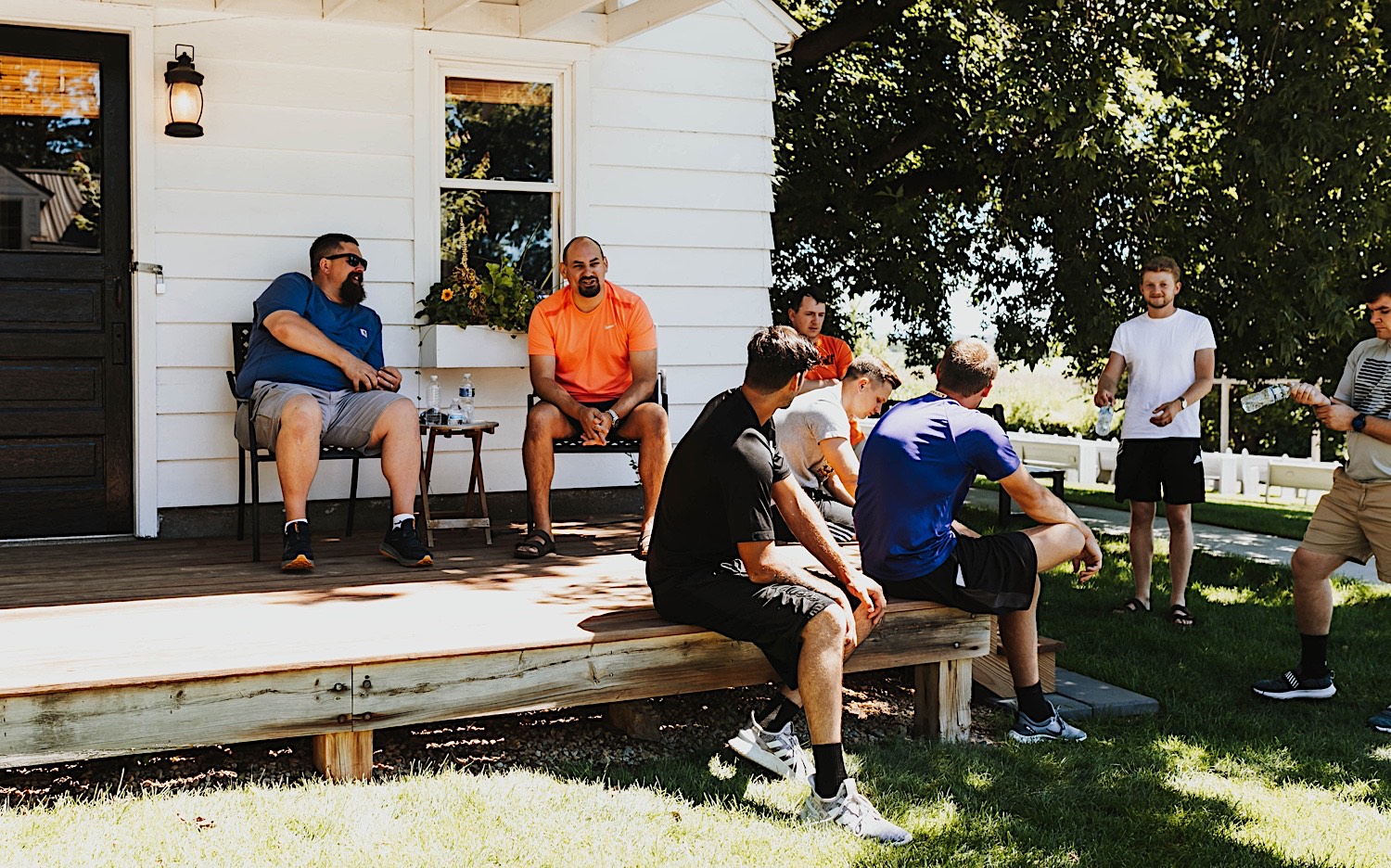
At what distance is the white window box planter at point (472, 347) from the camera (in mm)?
5605

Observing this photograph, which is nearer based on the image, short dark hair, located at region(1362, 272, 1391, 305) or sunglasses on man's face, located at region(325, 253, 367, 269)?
short dark hair, located at region(1362, 272, 1391, 305)

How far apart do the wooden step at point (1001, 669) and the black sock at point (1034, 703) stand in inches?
13.7

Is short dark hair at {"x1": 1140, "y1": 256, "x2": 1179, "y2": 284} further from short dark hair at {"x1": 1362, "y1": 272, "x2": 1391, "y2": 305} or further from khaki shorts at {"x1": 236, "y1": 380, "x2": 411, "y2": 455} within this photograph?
khaki shorts at {"x1": 236, "y1": 380, "x2": 411, "y2": 455}

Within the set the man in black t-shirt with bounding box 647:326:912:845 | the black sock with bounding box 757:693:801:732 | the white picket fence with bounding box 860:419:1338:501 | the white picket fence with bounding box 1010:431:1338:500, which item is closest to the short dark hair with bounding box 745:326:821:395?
the man in black t-shirt with bounding box 647:326:912:845

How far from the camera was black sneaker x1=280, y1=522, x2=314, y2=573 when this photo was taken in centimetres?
433

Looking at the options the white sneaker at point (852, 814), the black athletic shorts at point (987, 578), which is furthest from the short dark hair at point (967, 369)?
the white sneaker at point (852, 814)

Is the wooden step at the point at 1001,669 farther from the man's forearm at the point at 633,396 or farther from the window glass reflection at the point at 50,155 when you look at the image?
the window glass reflection at the point at 50,155

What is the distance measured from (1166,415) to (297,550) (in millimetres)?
3406

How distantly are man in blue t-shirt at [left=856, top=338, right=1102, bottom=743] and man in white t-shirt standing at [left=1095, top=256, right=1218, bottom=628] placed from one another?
1.63 metres

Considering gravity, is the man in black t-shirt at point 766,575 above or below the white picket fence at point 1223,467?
above

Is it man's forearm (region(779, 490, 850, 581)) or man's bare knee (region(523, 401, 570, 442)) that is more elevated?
man's bare knee (region(523, 401, 570, 442))

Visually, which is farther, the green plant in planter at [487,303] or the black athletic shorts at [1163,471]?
the green plant in planter at [487,303]

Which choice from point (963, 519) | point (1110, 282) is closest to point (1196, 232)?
point (1110, 282)

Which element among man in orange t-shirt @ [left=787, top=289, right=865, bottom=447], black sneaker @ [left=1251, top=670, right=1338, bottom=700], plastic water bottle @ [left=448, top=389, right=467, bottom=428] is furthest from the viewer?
man in orange t-shirt @ [left=787, top=289, right=865, bottom=447]
